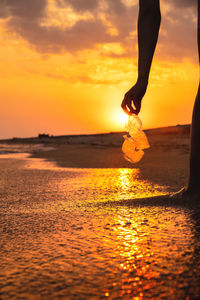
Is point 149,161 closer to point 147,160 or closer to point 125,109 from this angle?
point 147,160

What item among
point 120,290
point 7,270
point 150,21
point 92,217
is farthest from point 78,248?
point 150,21

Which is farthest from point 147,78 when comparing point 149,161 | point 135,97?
point 149,161

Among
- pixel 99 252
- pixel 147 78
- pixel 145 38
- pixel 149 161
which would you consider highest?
pixel 145 38

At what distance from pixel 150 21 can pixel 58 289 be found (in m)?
1.83

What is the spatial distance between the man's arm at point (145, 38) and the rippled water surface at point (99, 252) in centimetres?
75

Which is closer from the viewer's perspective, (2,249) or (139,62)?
(2,249)

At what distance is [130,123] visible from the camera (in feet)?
7.57

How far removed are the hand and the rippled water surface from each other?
61 centimetres

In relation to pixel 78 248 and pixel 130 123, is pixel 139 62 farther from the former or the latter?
pixel 78 248

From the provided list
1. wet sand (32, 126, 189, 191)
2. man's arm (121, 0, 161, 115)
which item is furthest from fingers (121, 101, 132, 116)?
wet sand (32, 126, 189, 191)

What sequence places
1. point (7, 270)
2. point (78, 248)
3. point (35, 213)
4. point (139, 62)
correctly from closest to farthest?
point (7, 270) → point (78, 248) → point (35, 213) → point (139, 62)

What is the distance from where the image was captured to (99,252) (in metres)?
1.24

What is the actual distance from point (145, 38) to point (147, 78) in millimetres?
274

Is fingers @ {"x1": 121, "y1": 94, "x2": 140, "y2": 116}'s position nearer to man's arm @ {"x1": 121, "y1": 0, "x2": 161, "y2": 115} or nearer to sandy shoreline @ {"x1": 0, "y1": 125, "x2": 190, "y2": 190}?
man's arm @ {"x1": 121, "y1": 0, "x2": 161, "y2": 115}
